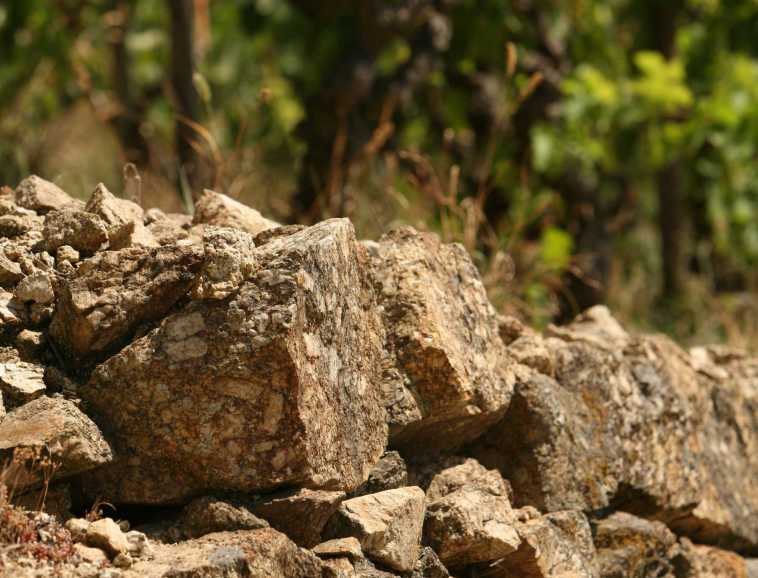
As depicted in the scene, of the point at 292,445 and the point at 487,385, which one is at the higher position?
the point at 487,385

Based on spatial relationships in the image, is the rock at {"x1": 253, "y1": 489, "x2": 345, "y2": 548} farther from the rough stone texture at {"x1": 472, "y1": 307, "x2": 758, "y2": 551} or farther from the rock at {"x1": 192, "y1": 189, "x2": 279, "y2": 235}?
the rough stone texture at {"x1": 472, "y1": 307, "x2": 758, "y2": 551}

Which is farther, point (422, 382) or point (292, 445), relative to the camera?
point (422, 382)

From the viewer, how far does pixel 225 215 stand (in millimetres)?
3256

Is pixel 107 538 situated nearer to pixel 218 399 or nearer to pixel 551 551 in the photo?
pixel 218 399

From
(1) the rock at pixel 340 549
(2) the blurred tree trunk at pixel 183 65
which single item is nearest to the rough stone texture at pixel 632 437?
(1) the rock at pixel 340 549

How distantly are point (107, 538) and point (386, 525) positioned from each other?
2.32 ft

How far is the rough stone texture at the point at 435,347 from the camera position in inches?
124

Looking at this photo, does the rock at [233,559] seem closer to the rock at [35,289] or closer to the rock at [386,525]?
the rock at [386,525]

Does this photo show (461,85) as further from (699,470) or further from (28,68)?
(699,470)

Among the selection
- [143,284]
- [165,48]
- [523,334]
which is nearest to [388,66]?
[165,48]

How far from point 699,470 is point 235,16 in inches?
291

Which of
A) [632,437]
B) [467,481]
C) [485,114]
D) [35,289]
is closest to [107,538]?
[35,289]

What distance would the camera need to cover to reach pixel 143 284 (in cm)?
267

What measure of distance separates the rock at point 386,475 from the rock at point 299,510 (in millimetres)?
278
